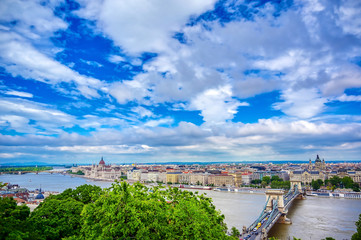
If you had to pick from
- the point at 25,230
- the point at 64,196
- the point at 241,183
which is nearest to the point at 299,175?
the point at 241,183

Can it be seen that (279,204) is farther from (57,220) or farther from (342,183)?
(342,183)

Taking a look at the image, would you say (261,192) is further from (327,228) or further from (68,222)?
(68,222)

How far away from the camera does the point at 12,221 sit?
1298cm

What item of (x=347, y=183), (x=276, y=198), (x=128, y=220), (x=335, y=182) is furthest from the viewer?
(x=335, y=182)

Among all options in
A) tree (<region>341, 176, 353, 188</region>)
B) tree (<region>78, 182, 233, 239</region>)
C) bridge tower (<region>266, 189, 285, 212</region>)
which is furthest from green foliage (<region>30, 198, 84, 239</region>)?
tree (<region>341, 176, 353, 188</region>)

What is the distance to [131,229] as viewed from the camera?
1163 centimetres

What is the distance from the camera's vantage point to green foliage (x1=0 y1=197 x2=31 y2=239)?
11562mm

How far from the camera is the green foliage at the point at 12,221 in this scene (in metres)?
11.6

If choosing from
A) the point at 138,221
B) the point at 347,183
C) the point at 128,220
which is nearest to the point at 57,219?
the point at 128,220

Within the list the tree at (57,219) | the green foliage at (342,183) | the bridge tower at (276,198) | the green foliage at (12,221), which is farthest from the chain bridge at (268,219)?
the green foliage at (342,183)

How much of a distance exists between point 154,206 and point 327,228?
32.6 metres

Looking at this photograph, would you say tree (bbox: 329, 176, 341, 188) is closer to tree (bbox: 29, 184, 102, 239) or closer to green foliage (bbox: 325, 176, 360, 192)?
green foliage (bbox: 325, 176, 360, 192)

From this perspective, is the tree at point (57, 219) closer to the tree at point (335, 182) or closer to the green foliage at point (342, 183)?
the green foliage at point (342, 183)

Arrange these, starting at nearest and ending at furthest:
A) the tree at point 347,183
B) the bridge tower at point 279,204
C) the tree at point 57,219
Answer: the tree at point 57,219
the bridge tower at point 279,204
the tree at point 347,183
